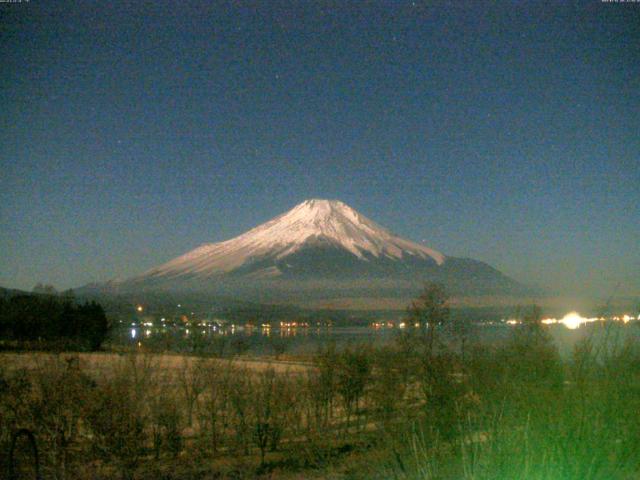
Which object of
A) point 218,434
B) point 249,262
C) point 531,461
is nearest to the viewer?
point 531,461

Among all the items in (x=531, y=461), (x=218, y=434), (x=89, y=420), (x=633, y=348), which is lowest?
(x=218, y=434)

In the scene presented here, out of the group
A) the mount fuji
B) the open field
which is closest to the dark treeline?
the open field

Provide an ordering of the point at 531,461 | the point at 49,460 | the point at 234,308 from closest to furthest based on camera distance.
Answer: the point at 531,461 < the point at 49,460 < the point at 234,308

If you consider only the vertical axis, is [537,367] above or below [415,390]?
above

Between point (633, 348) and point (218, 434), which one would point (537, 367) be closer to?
point (633, 348)

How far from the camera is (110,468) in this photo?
12320 mm

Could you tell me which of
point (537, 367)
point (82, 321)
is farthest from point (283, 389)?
point (82, 321)

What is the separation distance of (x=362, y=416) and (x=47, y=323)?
32.3 m

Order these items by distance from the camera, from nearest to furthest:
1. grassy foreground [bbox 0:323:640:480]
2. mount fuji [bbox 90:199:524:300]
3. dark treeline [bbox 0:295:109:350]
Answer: grassy foreground [bbox 0:323:640:480], dark treeline [bbox 0:295:109:350], mount fuji [bbox 90:199:524:300]

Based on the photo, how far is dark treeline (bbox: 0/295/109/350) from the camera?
45.0 meters

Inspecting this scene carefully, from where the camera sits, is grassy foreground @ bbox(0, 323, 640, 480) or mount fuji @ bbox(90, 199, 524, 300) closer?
grassy foreground @ bbox(0, 323, 640, 480)

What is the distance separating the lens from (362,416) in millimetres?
20016

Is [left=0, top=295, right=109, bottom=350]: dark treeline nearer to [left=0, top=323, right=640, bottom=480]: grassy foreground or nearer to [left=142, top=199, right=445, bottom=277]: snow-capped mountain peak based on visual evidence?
[left=0, top=323, right=640, bottom=480]: grassy foreground

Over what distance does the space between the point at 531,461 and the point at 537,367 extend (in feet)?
8.39
